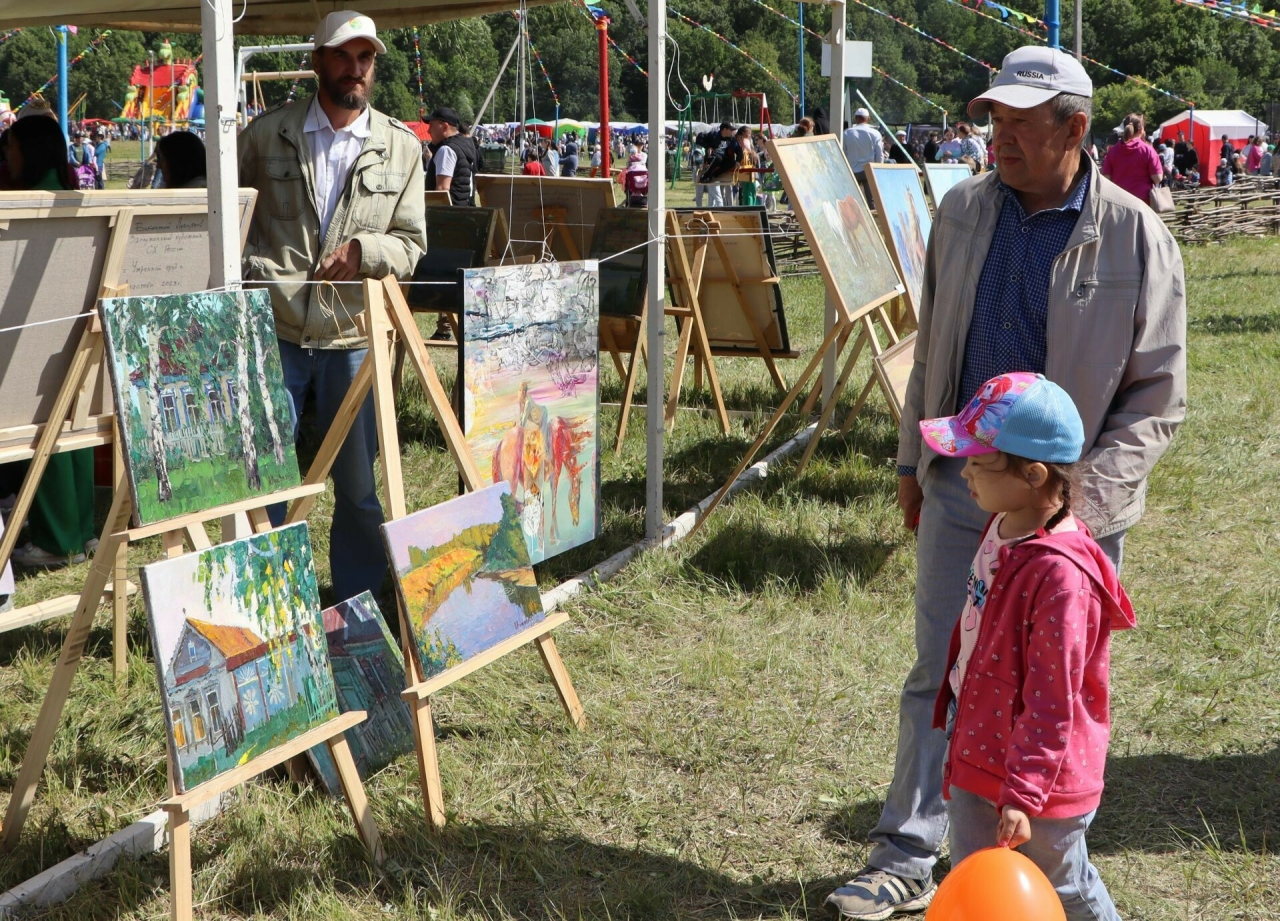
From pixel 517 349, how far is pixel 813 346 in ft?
21.1

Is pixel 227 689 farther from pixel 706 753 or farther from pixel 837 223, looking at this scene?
pixel 837 223

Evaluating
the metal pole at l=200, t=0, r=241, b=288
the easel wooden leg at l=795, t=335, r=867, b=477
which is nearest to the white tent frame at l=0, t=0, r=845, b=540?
the metal pole at l=200, t=0, r=241, b=288

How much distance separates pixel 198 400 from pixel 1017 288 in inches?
74.3

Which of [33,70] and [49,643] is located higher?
[33,70]

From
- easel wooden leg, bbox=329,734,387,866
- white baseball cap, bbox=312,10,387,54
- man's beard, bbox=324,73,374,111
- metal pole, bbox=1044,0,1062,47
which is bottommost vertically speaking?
easel wooden leg, bbox=329,734,387,866

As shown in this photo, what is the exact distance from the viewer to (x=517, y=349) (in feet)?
14.1

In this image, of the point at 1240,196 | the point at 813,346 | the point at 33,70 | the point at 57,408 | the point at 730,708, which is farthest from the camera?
the point at 33,70

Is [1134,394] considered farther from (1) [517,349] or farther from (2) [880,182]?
(2) [880,182]

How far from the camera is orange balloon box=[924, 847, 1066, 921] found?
6.26ft

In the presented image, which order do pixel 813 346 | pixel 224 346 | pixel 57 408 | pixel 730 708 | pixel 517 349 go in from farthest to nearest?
pixel 813 346, pixel 517 349, pixel 730 708, pixel 57 408, pixel 224 346

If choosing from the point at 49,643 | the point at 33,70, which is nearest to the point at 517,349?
the point at 49,643

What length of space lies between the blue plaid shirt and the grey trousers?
0.25 m

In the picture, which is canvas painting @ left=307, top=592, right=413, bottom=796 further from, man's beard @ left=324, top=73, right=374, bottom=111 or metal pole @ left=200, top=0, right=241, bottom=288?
man's beard @ left=324, top=73, right=374, bottom=111

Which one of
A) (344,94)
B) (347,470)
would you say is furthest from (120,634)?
(344,94)
